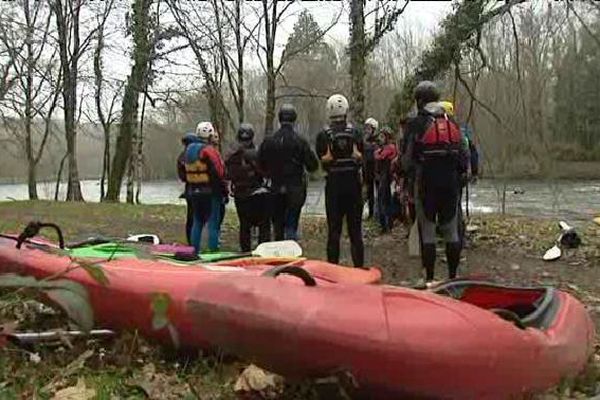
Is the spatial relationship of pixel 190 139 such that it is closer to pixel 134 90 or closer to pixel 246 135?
pixel 246 135

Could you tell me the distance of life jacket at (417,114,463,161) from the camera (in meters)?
5.77

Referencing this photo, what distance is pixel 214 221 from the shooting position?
26.6 feet

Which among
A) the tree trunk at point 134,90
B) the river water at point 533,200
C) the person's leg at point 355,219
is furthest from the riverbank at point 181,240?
the tree trunk at point 134,90

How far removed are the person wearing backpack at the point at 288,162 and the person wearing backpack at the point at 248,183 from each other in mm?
449

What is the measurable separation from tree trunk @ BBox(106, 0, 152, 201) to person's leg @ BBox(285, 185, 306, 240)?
13489 mm

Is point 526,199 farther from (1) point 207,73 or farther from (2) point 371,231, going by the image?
(2) point 371,231

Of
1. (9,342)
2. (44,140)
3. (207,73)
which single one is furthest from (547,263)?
(44,140)

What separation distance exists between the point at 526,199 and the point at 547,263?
53.6 ft

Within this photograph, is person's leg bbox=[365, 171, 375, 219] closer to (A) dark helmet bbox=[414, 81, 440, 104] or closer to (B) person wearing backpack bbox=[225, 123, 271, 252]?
(B) person wearing backpack bbox=[225, 123, 271, 252]

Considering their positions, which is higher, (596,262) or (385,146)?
(385,146)

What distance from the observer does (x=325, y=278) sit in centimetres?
397

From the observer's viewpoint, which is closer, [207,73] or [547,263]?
[547,263]

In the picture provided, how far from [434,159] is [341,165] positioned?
2.89 ft

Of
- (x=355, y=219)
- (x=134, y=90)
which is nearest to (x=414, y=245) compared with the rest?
(x=355, y=219)
